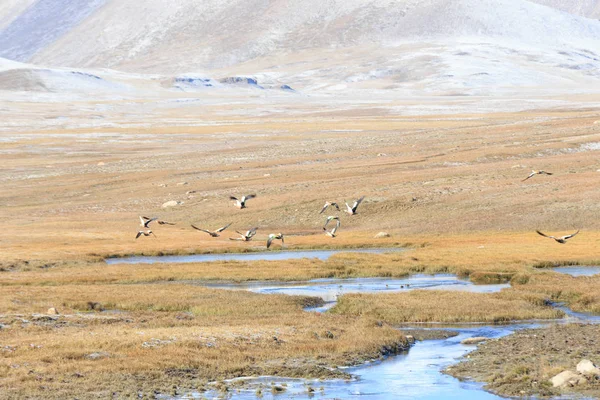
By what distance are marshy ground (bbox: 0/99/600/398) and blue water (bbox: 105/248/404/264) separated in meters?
1.13

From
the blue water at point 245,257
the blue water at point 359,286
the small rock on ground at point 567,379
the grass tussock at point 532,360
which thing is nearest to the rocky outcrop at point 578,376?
the small rock on ground at point 567,379

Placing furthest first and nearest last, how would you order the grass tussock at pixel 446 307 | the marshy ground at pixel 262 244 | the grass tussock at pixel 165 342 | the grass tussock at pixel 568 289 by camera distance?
the grass tussock at pixel 568 289, the grass tussock at pixel 446 307, the marshy ground at pixel 262 244, the grass tussock at pixel 165 342

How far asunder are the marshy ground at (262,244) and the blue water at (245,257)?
1133mm

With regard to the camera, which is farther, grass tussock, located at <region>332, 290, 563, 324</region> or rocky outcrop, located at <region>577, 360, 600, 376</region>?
grass tussock, located at <region>332, 290, 563, 324</region>

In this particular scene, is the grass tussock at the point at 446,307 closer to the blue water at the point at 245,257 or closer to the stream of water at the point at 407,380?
the stream of water at the point at 407,380

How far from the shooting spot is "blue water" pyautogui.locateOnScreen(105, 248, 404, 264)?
171 ft

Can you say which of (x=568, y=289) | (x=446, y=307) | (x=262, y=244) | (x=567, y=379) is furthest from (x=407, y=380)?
(x=262, y=244)

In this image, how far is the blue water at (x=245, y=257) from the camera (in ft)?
171

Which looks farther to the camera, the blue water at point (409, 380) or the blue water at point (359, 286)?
the blue water at point (359, 286)

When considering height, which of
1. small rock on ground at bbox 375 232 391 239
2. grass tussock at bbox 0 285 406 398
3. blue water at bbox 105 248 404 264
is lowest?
small rock on ground at bbox 375 232 391 239

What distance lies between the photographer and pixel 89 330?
29594 millimetres

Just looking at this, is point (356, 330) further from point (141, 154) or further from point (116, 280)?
point (141, 154)

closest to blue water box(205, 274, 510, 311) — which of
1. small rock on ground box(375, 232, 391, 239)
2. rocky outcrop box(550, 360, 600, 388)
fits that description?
small rock on ground box(375, 232, 391, 239)

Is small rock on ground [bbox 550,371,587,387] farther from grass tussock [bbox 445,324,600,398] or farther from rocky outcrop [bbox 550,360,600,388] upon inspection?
grass tussock [bbox 445,324,600,398]
